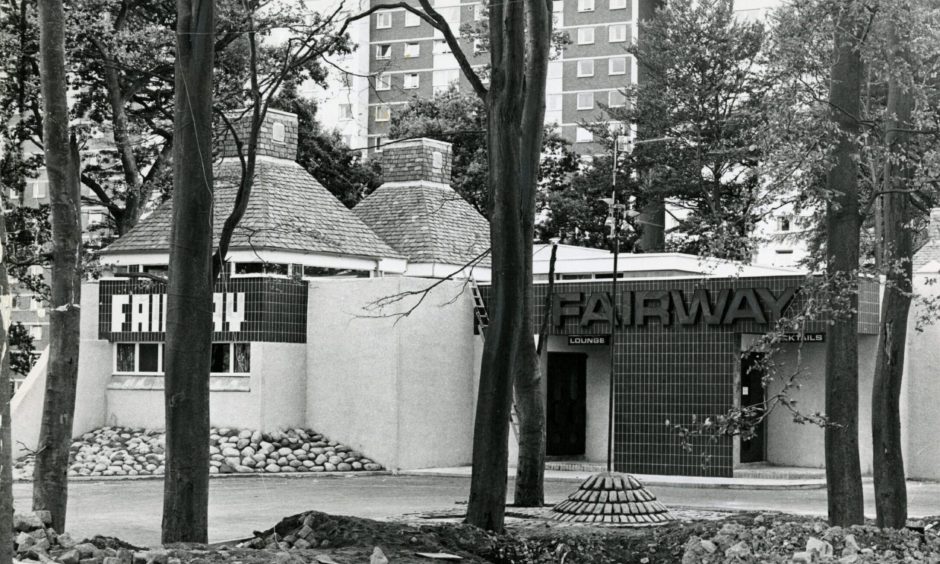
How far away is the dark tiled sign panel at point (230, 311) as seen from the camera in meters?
31.6

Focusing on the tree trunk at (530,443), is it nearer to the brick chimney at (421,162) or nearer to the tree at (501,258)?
the tree at (501,258)

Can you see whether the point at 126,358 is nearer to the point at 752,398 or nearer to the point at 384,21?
the point at 752,398

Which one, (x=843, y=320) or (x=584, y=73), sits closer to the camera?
(x=843, y=320)

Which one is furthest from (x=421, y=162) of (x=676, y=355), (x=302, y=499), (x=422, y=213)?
(x=302, y=499)

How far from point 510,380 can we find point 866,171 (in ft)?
38.4

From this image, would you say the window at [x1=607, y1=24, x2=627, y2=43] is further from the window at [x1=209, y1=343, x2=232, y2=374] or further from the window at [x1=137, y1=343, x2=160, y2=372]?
the window at [x1=209, y1=343, x2=232, y2=374]

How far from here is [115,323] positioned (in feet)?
108

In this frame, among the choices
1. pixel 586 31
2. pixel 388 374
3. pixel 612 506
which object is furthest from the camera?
pixel 586 31

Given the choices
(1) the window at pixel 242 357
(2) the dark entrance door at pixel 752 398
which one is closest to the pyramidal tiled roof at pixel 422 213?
(1) the window at pixel 242 357

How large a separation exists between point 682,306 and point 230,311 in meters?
10.3

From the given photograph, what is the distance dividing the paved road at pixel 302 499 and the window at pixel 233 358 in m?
3.73

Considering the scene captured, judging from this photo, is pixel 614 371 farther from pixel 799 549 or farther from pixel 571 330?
pixel 799 549

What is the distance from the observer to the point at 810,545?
12.4m

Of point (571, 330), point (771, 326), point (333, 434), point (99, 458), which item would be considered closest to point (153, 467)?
point (99, 458)
